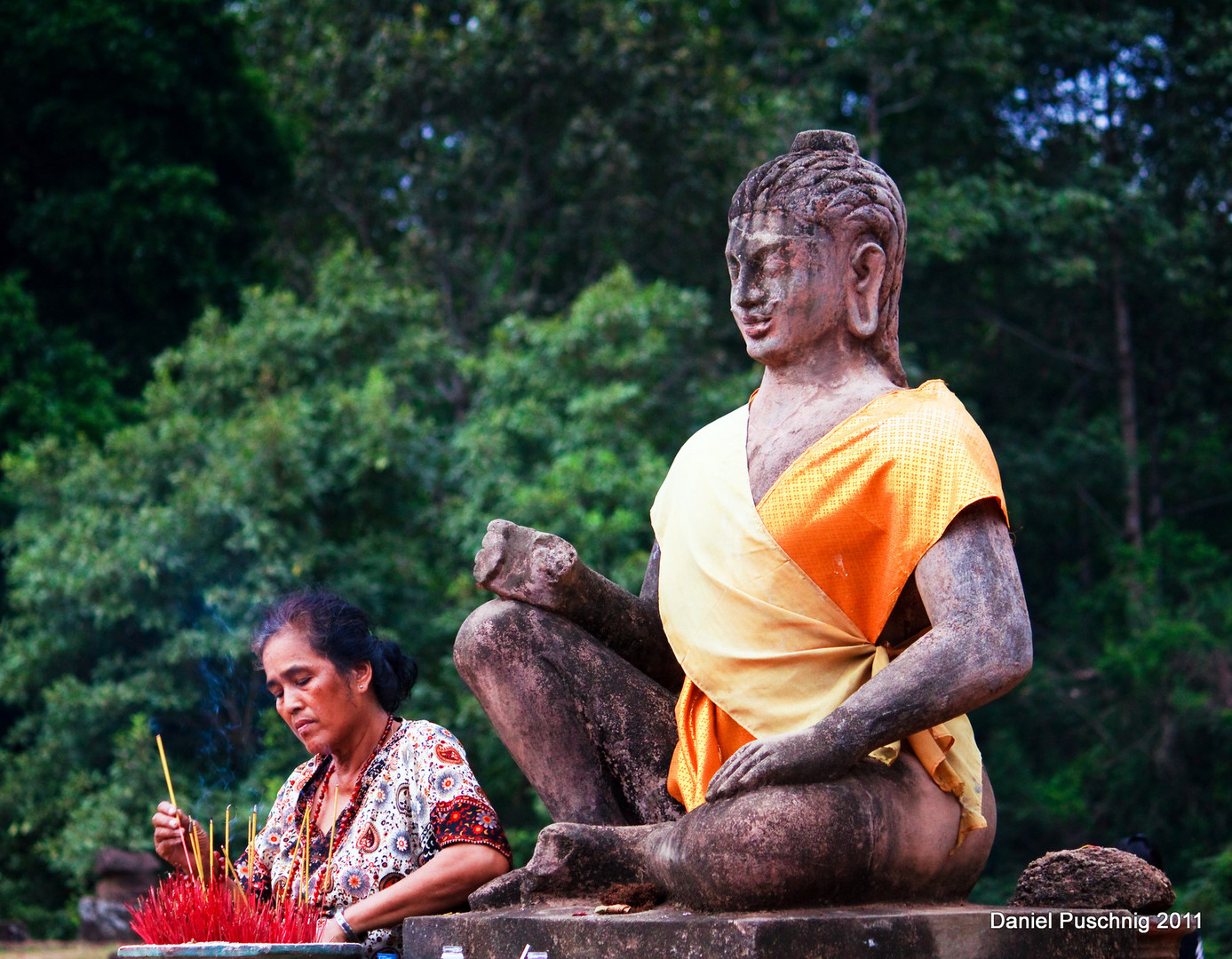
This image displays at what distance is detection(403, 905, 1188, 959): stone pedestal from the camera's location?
7.45 ft

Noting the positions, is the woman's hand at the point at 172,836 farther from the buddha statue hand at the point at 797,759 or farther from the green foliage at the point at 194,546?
the green foliage at the point at 194,546

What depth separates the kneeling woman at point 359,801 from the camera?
3072mm

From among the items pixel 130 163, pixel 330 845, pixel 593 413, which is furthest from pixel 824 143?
pixel 130 163

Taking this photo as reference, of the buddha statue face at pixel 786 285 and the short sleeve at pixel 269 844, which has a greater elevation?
the buddha statue face at pixel 786 285

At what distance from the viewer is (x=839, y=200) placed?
9.24 feet

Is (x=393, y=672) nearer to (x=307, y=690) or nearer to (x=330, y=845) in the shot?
(x=307, y=690)

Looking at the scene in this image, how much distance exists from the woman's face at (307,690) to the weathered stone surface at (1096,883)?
1538mm

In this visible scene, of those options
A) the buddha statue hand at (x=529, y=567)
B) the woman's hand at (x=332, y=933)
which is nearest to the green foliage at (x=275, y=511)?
the woman's hand at (x=332, y=933)

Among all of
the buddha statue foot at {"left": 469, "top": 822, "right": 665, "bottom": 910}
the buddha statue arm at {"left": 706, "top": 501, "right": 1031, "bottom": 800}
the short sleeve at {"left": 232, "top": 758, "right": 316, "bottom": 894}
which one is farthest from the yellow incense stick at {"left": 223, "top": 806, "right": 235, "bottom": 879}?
the buddha statue arm at {"left": 706, "top": 501, "right": 1031, "bottom": 800}

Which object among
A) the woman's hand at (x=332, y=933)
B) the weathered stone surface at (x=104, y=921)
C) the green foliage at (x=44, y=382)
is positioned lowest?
the weathered stone surface at (x=104, y=921)

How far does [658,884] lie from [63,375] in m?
10.5

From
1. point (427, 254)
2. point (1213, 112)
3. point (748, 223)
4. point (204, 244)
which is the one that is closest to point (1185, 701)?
point (1213, 112)

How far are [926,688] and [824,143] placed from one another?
1164mm

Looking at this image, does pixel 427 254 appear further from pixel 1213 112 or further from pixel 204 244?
pixel 1213 112
